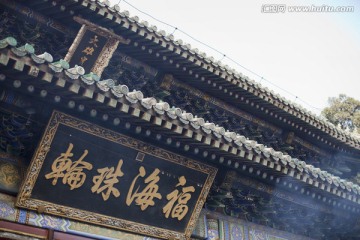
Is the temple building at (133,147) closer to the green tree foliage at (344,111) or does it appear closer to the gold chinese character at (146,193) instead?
the gold chinese character at (146,193)

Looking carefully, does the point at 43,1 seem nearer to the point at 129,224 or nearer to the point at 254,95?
the point at 129,224

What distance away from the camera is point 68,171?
18.2 ft

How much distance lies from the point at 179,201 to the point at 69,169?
211 centimetres

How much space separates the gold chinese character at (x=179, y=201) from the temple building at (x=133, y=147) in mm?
22

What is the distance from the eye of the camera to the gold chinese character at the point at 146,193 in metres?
6.14

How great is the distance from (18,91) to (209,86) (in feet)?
17.5

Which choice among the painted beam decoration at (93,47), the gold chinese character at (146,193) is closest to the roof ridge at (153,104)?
the gold chinese character at (146,193)

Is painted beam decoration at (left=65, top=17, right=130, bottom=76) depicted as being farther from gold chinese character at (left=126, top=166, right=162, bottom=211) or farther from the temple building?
gold chinese character at (left=126, top=166, right=162, bottom=211)

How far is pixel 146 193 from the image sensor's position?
6.29 meters

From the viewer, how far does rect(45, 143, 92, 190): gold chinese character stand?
5.46 meters

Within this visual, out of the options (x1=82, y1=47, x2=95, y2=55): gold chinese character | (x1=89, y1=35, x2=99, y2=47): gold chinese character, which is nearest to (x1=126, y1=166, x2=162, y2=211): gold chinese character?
(x1=82, y1=47, x2=95, y2=55): gold chinese character

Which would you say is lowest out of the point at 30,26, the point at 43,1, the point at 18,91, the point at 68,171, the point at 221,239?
the point at 221,239

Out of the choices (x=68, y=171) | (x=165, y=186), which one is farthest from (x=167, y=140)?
(x=68, y=171)

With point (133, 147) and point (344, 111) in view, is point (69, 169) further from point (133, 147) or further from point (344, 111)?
point (344, 111)
